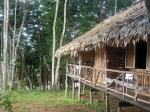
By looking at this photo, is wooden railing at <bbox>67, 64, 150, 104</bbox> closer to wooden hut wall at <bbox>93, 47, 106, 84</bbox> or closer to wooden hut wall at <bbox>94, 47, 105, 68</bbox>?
wooden hut wall at <bbox>93, 47, 106, 84</bbox>

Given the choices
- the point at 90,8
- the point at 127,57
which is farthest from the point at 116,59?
the point at 90,8

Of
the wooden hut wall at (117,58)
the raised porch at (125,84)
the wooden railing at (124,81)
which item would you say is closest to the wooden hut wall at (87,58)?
the wooden railing at (124,81)

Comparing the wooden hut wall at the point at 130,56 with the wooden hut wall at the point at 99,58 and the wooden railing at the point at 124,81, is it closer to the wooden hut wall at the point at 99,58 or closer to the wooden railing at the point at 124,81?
the wooden railing at the point at 124,81

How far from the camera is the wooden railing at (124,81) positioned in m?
10.0

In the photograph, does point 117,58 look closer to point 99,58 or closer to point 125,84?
point 99,58

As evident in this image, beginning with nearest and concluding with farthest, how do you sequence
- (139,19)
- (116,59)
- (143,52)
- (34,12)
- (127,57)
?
(139,19), (143,52), (127,57), (116,59), (34,12)

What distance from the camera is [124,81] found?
11016mm

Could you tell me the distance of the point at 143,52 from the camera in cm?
1303

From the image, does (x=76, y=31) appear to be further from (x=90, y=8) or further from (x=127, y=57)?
(x=127, y=57)

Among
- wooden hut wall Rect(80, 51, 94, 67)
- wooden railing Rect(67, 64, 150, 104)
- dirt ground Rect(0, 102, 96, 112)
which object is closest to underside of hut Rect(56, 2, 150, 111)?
wooden railing Rect(67, 64, 150, 104)

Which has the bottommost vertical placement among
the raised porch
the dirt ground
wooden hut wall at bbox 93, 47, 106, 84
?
the dirt ground

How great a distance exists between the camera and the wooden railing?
1004 centimetres

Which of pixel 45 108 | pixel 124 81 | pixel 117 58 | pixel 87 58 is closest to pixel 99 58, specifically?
pixel 117 58

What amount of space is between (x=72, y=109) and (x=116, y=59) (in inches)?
149
